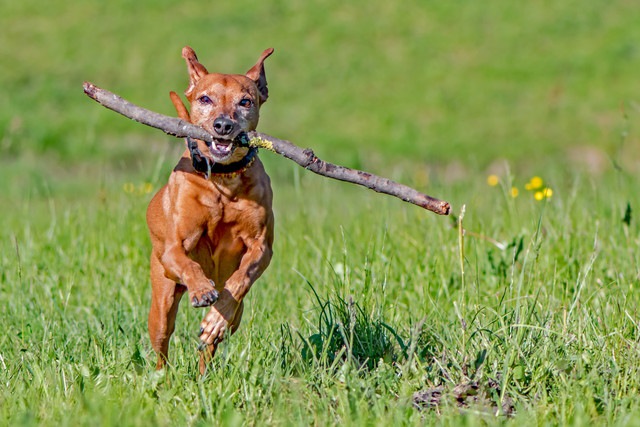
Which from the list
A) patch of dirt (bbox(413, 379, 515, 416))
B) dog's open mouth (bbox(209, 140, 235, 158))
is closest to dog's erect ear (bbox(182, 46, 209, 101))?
dog's open mouth (bbox(209, 140, 235, 158))

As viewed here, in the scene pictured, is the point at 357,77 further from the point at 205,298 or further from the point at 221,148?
the point at 205,298

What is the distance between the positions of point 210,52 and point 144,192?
11157mm

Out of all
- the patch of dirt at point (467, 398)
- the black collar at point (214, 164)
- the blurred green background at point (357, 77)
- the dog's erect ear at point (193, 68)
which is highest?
the blurred green background at point (357, 77)

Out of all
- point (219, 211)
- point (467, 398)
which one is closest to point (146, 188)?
point (219, 211)

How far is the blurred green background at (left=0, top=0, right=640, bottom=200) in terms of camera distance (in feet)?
48.0

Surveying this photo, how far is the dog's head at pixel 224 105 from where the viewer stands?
4363mm

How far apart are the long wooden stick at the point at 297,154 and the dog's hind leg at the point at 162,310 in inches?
34.4

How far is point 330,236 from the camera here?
6.85m

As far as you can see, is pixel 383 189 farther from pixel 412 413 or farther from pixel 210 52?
pixel 210 52

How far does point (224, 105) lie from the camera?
15.1ft

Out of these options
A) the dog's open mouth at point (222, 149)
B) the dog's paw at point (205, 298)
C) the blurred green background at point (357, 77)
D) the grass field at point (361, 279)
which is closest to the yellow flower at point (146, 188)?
the grass field at point (361, 279)

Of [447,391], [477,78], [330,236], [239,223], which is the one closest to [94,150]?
[477,78]

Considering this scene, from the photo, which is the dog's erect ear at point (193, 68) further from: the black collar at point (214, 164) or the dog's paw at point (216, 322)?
the dog's paw at point (216, 322)

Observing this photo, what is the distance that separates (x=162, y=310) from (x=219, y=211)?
24.3 inches
